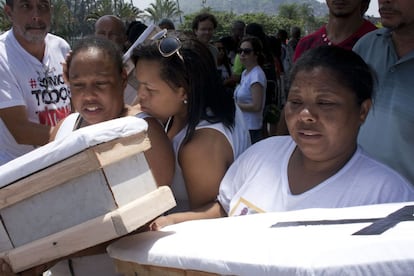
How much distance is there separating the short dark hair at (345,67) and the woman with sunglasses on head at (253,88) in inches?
135

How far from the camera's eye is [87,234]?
1.35 metres

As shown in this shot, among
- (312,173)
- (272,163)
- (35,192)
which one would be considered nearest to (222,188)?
(272,163)

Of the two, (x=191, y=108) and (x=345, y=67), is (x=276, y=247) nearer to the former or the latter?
(x=345, y=67)

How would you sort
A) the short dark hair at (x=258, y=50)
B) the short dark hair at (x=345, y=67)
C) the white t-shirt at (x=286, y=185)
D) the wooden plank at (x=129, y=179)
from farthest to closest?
1. the short dark hair at (x=258, y=50)
2. the short dark hair at (x=345, y=67)
3. the white t-shirt at (x=286, y=185)
4. the wooden plank at (x=129, y=179)

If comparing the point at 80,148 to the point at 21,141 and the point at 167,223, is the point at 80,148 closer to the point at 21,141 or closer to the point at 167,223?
the point at 167,223

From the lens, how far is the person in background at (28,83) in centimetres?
312

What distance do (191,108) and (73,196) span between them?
707 millimetres

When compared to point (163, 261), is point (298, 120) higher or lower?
higher

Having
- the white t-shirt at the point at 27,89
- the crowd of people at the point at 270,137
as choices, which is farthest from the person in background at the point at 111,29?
the crowd of people at the point at 270,137

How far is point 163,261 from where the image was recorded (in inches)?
51.9

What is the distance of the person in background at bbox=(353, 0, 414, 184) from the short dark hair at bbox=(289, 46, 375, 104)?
34 centimetres

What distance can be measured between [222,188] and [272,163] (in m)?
0.21

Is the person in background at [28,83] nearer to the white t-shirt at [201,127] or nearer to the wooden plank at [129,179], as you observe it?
the white t-shirt at [201,127]

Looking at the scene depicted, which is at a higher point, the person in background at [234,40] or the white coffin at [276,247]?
the white coffin at [276,247]
